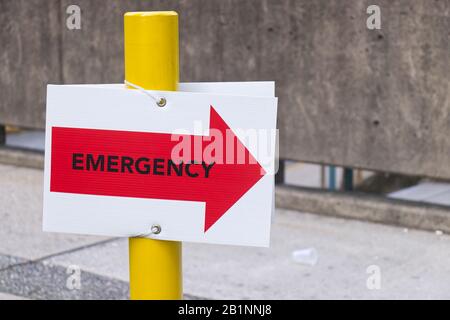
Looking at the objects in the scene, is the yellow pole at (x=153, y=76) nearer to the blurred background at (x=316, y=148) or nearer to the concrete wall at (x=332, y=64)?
the blurred background at (x=316, y=148)

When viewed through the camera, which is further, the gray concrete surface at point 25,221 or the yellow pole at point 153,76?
the gray concrete surface at point 25,221

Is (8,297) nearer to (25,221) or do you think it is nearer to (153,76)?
(25,221)

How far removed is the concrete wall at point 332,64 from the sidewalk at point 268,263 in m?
0.53

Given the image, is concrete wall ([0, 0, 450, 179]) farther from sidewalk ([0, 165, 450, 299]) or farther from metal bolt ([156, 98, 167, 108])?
metal bolt ([156, 98, 167, 108])

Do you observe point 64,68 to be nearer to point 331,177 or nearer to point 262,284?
point 331,177

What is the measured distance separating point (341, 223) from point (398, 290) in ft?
4.59

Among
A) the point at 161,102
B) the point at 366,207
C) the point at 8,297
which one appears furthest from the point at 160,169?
the point at 366,207

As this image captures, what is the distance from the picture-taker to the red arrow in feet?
7.21

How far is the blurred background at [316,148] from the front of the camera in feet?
17.4

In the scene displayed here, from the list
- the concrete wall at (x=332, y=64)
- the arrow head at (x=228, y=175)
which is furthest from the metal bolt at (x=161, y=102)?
the concrete wall at (x=332, y=64)

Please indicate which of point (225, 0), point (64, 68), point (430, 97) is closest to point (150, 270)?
point (430, 97)

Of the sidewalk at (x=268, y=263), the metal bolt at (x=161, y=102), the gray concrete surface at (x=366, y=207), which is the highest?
the metal bolt at (x=161, y=102)

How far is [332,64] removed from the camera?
6480 millimetres

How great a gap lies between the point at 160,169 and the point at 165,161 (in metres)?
0.02
